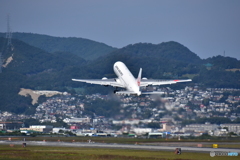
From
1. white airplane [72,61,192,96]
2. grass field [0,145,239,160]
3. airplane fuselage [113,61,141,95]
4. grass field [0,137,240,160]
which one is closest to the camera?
grass field [0,145,239,160]

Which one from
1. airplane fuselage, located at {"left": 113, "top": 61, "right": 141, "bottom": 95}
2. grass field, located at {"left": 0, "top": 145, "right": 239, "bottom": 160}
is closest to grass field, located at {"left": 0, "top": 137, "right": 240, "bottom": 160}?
grass field, located at {"left": 0, "top": 145, "right": 239, "bottom": 160}

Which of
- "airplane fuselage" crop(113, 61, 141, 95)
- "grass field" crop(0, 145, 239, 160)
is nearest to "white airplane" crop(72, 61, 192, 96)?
"airplane fuselage" crop(113, 61, 141, 95)

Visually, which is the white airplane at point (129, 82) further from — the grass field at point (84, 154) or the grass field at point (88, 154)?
the grass field at point (88, 154)

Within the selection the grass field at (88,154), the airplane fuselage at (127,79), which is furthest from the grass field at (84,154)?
the airplane fuselage at (127,79)

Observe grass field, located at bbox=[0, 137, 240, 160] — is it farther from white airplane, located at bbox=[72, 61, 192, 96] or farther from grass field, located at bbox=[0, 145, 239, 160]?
white airplane, located at bbox=[72, 61, 192, 96]

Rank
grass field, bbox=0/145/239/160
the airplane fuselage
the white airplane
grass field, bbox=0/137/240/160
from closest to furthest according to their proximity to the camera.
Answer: grass field, bbox=0/145/239/160 → grass field, bbox=0/137/240/160 → the white airplane → the airplane fuselage

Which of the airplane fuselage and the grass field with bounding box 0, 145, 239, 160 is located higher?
the airplane fuselage

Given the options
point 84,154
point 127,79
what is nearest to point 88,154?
point 84,154

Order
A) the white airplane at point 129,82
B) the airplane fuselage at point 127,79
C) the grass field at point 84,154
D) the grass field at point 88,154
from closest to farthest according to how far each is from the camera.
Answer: the grass field at point 88,154 < the grass field at point 84,154 < the white airplane at point 129,82 < the airplane fuselage at point 127,79

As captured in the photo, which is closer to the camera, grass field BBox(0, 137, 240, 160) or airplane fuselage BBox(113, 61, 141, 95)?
grass field BBox(0, 137, 240, 160)
